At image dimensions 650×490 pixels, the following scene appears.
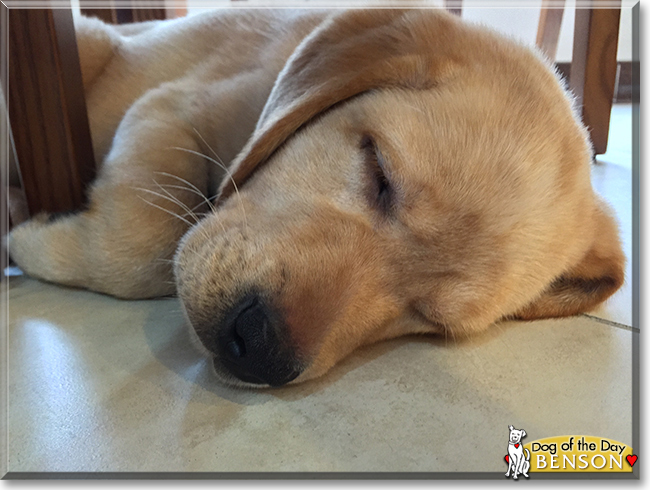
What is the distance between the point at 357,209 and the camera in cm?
122

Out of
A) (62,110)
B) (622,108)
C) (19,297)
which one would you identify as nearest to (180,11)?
(62,110)

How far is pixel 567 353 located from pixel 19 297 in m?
1.47

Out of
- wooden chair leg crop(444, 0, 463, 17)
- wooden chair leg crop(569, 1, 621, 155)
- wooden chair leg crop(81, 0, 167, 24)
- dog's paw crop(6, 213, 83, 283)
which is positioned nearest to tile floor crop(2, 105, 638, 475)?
dog's paw crop(6, 213, 83, 283)

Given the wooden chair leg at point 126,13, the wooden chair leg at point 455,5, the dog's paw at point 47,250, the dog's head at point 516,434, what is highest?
the wooden chair leg at point 126,13

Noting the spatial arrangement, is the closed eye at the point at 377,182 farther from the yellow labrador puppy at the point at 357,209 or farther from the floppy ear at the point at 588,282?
the floppy ear at the point at 588,282

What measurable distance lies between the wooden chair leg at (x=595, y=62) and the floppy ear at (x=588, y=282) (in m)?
1.67

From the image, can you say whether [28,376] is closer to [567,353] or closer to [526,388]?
[526,388]

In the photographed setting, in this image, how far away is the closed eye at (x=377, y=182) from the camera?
1.22 metres

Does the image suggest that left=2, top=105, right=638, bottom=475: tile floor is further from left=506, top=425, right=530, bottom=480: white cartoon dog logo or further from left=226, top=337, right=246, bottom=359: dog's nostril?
left=226, top=337, right=246, bottom=359: dog's nostril

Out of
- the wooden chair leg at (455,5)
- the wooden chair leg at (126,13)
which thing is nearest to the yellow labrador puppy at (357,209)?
the wooden chair leg at (126,13)

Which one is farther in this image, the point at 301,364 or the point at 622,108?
the point at 622,108

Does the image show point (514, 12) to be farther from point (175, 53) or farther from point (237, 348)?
point (237, 348)

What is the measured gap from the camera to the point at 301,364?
3.40ft

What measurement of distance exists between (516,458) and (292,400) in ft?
1.44
